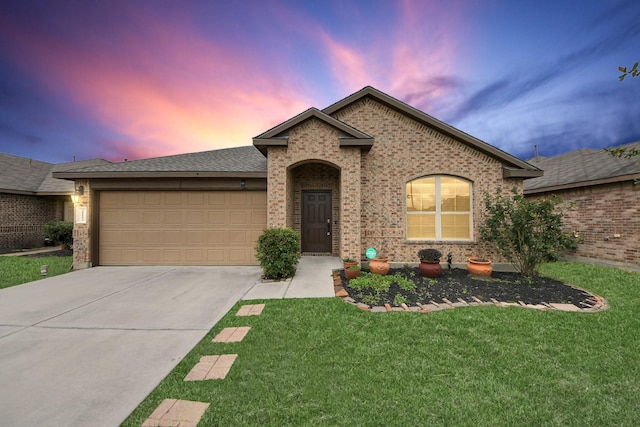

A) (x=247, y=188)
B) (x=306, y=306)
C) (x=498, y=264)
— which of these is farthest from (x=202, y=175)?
(x=498, y=264)

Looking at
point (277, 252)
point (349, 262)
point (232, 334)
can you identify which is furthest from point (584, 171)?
point (232, 334)

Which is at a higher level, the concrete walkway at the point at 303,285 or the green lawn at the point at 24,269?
the concrete walkway at the point at 303,285

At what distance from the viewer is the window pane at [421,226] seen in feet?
26.6

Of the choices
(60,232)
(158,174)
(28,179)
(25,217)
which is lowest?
(60,232)

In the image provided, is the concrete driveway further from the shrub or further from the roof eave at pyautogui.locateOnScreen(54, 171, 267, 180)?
the shrub

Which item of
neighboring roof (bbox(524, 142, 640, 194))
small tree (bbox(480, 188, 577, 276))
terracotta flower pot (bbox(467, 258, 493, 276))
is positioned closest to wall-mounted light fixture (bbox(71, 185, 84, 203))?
terracotta flower pot (bbox(467, 258, 493, 276))

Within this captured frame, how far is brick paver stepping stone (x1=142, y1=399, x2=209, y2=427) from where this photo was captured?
6.45 ft

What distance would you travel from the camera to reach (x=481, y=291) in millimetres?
5363

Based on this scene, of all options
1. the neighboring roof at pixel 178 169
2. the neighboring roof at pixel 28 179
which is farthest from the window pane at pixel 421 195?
the neighboring roof at pixel 28 179

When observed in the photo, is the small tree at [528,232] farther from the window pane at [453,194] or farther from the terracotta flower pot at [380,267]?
the terracotta flower pot at [380,267]

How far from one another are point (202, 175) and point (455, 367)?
780cm

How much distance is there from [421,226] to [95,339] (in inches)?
321

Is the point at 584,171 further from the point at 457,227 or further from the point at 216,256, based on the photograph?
the point at 216,256

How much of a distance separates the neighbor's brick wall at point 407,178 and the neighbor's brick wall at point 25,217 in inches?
667
